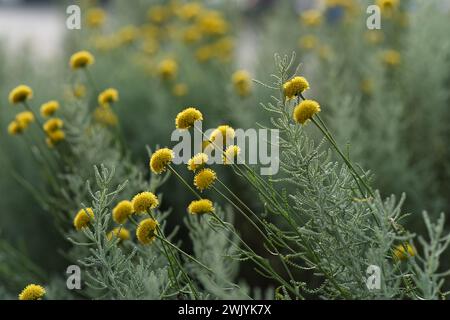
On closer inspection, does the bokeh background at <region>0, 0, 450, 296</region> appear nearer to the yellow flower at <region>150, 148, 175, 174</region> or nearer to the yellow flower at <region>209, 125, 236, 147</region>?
the yellow flower at <region>209, 125, 236, 147</region>

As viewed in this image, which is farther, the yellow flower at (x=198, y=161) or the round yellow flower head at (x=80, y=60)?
the round yellow flower head at (x=80, y=60)

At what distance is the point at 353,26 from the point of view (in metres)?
4.00

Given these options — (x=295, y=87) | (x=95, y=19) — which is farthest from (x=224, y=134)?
(x=95, y=19)

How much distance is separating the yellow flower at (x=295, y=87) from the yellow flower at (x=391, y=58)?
6.77 feet

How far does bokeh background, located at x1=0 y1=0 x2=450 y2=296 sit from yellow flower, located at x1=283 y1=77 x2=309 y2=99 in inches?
24.9

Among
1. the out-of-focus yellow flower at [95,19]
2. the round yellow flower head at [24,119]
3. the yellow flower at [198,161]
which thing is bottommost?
the yellow flower at [198,161]

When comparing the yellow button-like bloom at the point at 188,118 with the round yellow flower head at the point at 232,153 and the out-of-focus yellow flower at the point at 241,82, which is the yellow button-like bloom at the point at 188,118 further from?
the out-of-focus yellow flower at the point at 241,82

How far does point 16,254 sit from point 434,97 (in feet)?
6.27

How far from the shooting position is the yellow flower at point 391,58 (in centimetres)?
331

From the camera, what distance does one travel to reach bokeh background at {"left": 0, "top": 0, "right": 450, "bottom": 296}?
2713 millimetres

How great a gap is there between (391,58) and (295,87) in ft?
6.93

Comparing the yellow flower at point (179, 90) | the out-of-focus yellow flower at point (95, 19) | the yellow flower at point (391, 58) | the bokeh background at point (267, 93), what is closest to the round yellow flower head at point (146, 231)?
the bokeh background at point (267, 93)

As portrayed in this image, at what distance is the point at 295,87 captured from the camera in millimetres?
1393
